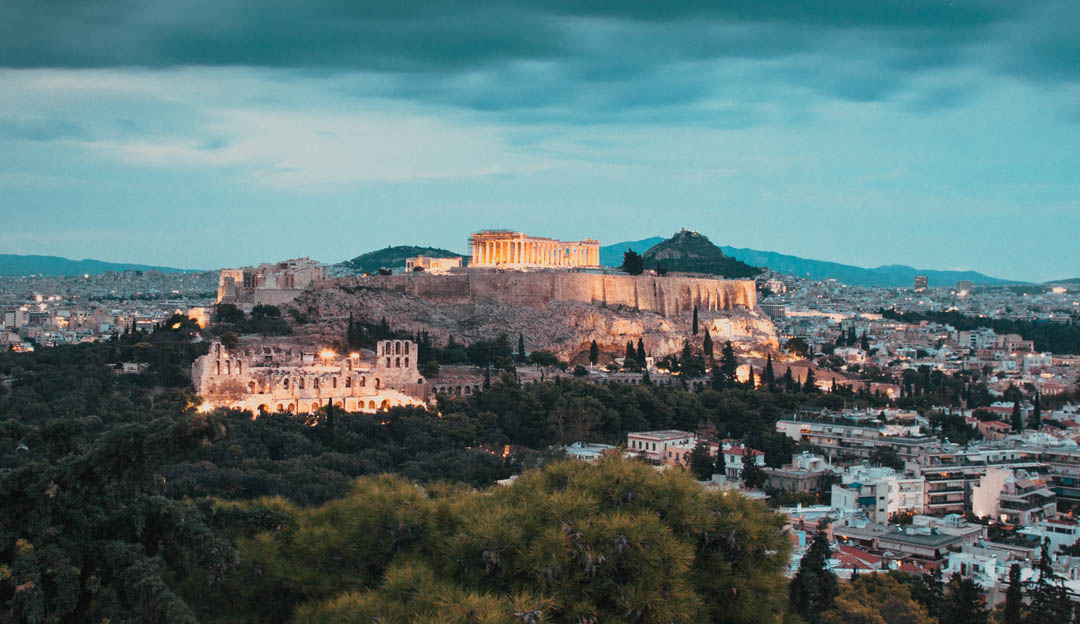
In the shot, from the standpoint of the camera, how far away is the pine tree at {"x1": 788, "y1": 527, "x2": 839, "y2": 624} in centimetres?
1266

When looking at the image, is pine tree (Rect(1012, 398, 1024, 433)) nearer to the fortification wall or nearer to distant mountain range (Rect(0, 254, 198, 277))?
the fortification wall

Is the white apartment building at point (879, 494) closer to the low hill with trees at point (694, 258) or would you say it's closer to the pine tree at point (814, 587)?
the pine tree at point (814, 587)

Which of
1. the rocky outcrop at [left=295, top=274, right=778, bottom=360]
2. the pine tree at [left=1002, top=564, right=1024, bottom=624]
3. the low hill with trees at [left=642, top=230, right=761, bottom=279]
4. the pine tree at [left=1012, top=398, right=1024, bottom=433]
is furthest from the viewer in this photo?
the low hill with trees at [left=642, top=230, right=761, bottom=279]

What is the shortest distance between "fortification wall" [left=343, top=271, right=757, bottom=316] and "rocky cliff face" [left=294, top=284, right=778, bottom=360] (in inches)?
24.5

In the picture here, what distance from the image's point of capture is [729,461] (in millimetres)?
31609

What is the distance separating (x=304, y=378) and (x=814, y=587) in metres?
20.9

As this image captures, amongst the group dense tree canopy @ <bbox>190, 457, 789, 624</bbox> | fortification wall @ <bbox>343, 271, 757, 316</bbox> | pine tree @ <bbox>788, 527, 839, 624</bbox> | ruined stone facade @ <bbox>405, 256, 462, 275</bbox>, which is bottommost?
pine tree @ <bbox>788, 527, 839, 624</bbox>

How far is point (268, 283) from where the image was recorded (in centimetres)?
4828

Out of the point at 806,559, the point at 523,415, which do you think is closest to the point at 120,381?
the point at 523,415

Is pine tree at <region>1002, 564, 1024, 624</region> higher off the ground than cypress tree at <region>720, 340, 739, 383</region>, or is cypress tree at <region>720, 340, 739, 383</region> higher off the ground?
cypress tree at <region>720, 340, 739, 383</region>

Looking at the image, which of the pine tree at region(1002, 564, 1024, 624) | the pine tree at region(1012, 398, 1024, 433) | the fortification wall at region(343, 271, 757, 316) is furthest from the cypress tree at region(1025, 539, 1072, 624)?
the fortification wall at region(343, 271, 757, 316)

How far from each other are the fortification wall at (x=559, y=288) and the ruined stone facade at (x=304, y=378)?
13.6m

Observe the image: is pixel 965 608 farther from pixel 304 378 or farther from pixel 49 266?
pixel 49 266

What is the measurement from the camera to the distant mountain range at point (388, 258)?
110m
